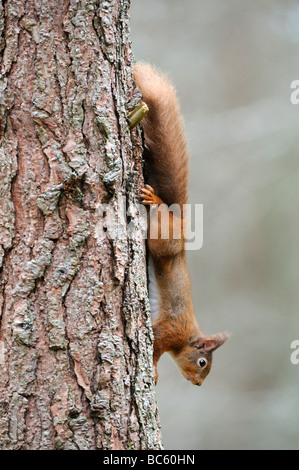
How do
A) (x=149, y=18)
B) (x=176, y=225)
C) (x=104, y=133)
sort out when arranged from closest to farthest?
(x=104, y=133), (x=176, y=225), (x=149, y=18)

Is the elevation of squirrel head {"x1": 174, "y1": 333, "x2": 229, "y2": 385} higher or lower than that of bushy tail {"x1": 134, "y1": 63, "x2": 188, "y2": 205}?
lower

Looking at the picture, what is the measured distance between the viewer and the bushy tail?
1.90 meters

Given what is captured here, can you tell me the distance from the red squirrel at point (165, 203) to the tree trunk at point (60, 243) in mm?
398

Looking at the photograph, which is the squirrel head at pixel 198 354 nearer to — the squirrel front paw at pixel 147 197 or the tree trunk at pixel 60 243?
the squirrel front paw at pixel 147 197

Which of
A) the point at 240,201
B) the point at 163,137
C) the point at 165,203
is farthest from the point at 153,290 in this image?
the point at 240,201

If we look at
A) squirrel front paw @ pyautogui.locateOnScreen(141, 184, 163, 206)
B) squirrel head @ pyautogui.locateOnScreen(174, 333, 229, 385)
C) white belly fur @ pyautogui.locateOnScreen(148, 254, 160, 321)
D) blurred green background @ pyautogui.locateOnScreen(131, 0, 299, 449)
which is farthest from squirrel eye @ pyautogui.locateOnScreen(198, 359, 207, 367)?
blurred green background @ pyautogui.locateOnScreen(131, 0, 299, 449)

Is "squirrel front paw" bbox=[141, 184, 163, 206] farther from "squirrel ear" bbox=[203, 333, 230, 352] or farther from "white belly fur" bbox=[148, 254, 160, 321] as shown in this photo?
"squirrel ear" bbox=[203, 333, 230, 352]

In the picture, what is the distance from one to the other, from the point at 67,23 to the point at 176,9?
4.75m

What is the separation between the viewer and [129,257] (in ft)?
4.80

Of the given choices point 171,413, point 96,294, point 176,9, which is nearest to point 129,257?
point 96,294

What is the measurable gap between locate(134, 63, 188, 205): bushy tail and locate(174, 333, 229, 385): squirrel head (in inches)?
30.9

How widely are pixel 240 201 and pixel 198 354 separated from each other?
3.31 m

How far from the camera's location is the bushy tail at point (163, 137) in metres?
1.90
